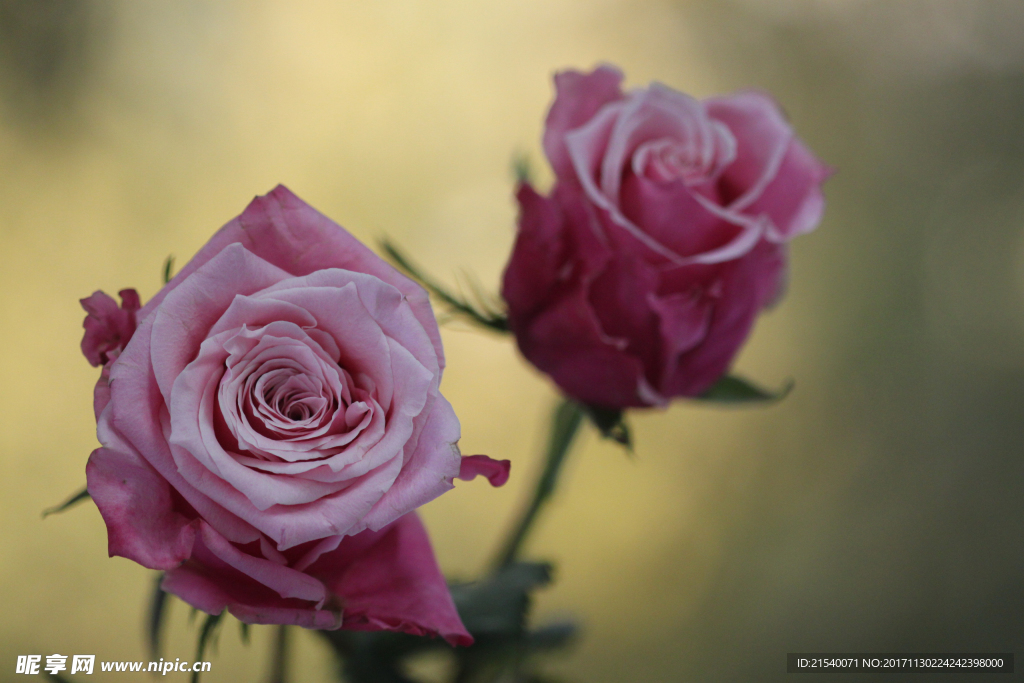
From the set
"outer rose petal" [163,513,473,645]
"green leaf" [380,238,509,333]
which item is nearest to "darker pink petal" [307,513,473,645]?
"outer rose petal" [163,513,473,645]

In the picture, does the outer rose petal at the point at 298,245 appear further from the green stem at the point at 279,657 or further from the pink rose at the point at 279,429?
the green stem at the point at 279,657

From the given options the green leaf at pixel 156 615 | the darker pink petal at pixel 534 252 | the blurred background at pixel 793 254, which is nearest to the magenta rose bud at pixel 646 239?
the darker pink petal at pixel 534 252

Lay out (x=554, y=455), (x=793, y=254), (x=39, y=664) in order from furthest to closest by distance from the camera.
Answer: (x=793, y=254) → (x=554, y=455) → (x=39, y=664)

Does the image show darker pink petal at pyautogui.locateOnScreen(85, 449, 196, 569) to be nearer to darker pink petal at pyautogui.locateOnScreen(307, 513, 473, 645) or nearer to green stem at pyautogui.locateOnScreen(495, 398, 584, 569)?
darker pink petal at pyautogui.locateOnScreen(307, 513, 473, 645)

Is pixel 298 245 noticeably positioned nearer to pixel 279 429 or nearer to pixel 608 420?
pixel 279 429

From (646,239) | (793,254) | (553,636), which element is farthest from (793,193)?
(793,254)

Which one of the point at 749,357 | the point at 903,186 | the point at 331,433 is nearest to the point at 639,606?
the point at 749,357

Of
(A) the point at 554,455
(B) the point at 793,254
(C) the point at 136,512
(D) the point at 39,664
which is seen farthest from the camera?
(B) the point at 793,254
